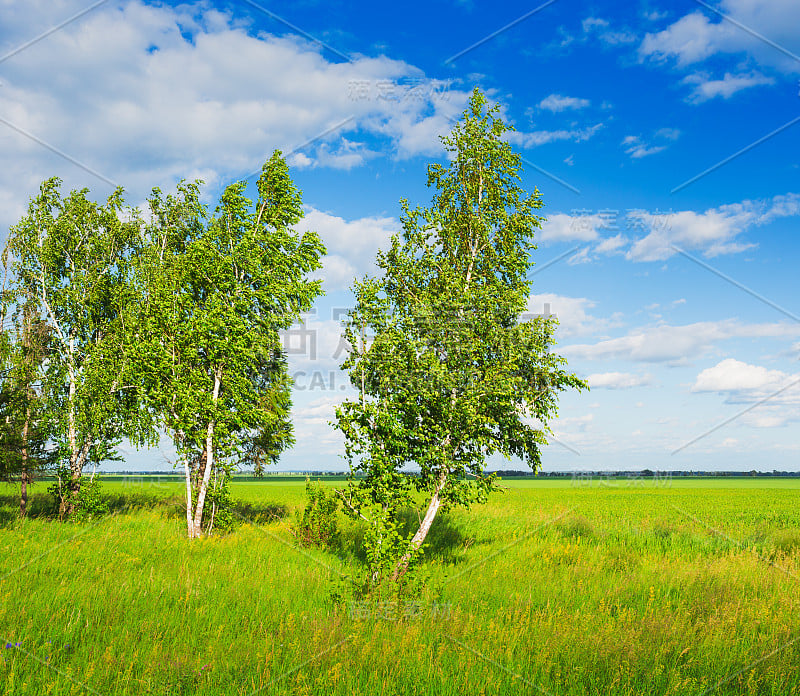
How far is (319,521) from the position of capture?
51.8ft

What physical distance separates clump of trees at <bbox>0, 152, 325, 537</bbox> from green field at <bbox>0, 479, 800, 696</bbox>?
4.08m

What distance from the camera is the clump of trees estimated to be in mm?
17047

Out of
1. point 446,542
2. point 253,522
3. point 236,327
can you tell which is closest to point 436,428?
point 446,542

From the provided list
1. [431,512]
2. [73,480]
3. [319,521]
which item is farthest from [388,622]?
[73,480]

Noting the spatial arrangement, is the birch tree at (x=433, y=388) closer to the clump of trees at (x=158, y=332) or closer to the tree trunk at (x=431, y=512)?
the tree trunk at (x=431, y=512)

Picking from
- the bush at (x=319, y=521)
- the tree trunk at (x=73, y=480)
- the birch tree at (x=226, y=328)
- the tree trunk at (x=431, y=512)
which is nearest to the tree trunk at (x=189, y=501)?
the birch tree at (x=226, y=328)

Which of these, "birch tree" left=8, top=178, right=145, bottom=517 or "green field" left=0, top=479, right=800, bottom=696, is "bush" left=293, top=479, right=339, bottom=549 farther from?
"birch tree" left=8, top=178, right=145, bottom=517

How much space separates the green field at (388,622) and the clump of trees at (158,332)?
4085 millimetres

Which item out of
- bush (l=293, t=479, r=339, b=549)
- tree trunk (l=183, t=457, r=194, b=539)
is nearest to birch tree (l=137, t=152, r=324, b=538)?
tree trunk (l=183, t=457, r=194, b=539)

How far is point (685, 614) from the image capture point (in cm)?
955

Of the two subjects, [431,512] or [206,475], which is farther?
[206,475]

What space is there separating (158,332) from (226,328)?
2642 mm

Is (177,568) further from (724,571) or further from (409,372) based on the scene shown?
(724,571)

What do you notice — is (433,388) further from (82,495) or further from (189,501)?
(82,495)
